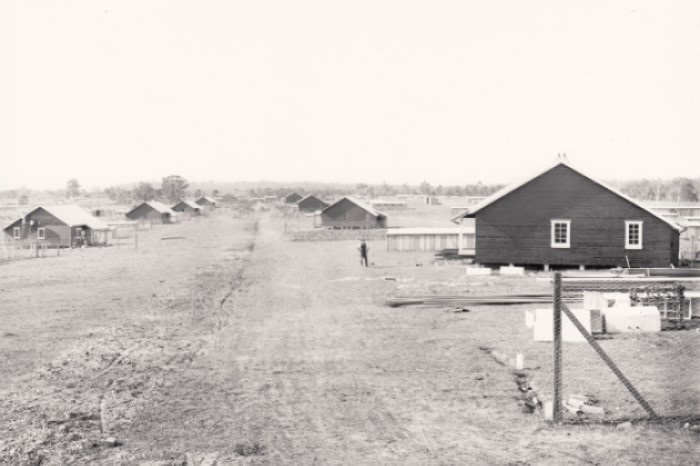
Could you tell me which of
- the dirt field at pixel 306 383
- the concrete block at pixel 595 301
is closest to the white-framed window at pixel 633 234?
the dirt field at pixel 306 383

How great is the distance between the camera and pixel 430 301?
2312cm

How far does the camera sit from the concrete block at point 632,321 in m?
17.7

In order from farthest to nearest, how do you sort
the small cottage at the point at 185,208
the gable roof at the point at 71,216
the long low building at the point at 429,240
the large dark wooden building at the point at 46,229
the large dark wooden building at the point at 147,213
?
the small cottage at the point at 185,208 → the large dark wooden building at the point at 147,213 → the gable roof at the point at 71,216 → the large dark wooden building at the point at 46,229 → the long low building at the point at 429,240

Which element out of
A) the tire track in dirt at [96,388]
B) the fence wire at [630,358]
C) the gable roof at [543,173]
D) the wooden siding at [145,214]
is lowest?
the tire track in dirt at [96,388]

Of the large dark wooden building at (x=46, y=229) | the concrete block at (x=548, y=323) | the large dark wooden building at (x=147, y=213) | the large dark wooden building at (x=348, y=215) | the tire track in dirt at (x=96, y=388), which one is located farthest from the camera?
the large dark wooden building at (x=147, y=213)

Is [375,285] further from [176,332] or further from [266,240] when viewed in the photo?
[266,240]

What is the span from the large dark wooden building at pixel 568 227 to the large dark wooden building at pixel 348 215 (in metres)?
34.0

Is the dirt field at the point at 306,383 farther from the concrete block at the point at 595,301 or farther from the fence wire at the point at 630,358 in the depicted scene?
the concrete block at the point at 595,301

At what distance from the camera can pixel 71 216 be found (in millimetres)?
53875

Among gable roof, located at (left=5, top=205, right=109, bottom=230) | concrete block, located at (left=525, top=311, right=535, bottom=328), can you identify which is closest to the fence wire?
concrete block, located at (left=525, top=311, right=535, bottom=328)

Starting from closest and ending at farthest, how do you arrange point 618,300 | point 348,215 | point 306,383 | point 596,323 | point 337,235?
point 306,383 < point 596,323 < point 618,300 < point 337,235 < point 348,215

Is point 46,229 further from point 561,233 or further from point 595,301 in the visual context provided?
point 595,301

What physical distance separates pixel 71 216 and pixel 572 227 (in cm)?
3818

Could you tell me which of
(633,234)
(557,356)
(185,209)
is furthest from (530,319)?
(185,209)
